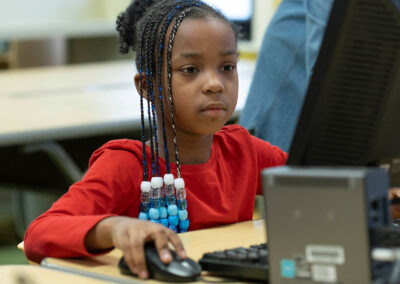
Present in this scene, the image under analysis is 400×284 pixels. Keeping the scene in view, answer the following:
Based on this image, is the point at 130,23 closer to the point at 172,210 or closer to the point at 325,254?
the point at 172,210

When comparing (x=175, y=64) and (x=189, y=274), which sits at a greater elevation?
(x=175, y=64)

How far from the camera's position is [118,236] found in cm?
90

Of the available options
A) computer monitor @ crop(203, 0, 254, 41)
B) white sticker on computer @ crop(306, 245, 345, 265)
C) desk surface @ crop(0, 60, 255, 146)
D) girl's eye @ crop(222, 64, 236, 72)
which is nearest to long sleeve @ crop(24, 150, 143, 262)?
girl's eye @ crop(222, 64, 236, 72)

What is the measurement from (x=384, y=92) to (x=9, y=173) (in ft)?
9.03

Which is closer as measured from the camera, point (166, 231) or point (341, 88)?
point (341, 88)

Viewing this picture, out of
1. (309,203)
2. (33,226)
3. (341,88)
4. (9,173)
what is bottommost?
(9,173)

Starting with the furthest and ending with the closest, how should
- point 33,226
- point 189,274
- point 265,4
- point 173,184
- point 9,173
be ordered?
point 265,4
point 9,173
point 173,184
point 33,226
point 189,274

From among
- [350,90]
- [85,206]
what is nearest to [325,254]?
[350,90]

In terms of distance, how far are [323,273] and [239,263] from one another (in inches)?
6.6

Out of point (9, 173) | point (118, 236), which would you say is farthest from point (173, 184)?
point (9, 173)

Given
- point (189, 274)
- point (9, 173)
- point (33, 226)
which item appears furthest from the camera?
point (9, 173)

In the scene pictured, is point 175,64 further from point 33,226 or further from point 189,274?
point 189,274

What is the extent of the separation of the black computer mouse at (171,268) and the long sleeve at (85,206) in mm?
116

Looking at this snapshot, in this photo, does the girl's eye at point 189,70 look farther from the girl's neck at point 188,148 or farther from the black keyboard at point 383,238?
the black keyboard at point 383,238
